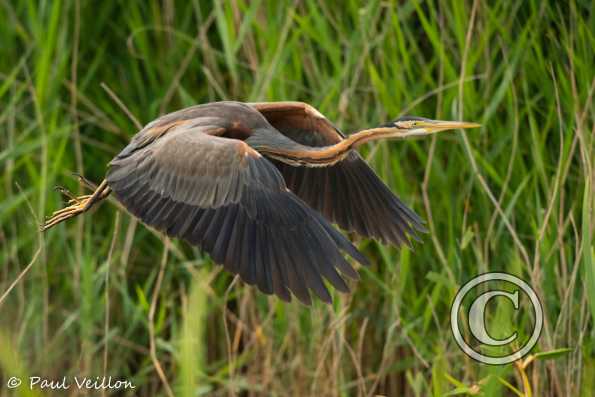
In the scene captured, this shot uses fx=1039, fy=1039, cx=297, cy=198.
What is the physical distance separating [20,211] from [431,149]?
1.75 metres

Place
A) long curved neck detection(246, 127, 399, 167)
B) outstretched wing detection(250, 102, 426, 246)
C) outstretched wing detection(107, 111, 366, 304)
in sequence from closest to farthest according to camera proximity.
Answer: outstretched wing detection(107, 111, 366, 304)
long curved neck detection(246, 127, 399, 167)
outstretched wing detection(250, 102, 426, 246)

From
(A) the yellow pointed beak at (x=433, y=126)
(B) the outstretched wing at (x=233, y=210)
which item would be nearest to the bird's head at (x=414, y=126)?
(A) the yellow pointed beak at (x=433, y=126)

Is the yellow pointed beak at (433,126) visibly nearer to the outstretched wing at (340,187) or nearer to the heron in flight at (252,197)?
the heron in flight at (252,197)

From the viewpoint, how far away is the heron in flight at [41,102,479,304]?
2719 mm

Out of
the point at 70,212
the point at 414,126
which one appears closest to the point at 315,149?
the point at 414,126

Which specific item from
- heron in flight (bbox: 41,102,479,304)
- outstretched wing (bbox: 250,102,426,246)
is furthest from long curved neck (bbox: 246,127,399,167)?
outstretched wing (bbox: 250,102,426,246)

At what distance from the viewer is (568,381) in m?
2.93

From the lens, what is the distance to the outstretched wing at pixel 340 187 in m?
3.37

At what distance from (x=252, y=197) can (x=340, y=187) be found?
2.32ft

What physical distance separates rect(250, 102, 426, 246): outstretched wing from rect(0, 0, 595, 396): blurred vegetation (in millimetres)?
137

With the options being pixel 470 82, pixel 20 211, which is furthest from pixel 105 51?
pixel 470 82

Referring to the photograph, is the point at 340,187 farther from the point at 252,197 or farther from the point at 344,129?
the point at 252,197

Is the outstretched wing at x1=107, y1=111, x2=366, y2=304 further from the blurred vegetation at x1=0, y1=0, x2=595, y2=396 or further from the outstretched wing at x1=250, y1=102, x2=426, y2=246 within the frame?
the outstretched wing at x1=250, y1=102, x2=426, y2=246

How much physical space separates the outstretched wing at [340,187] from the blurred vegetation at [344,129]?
0.45ft
